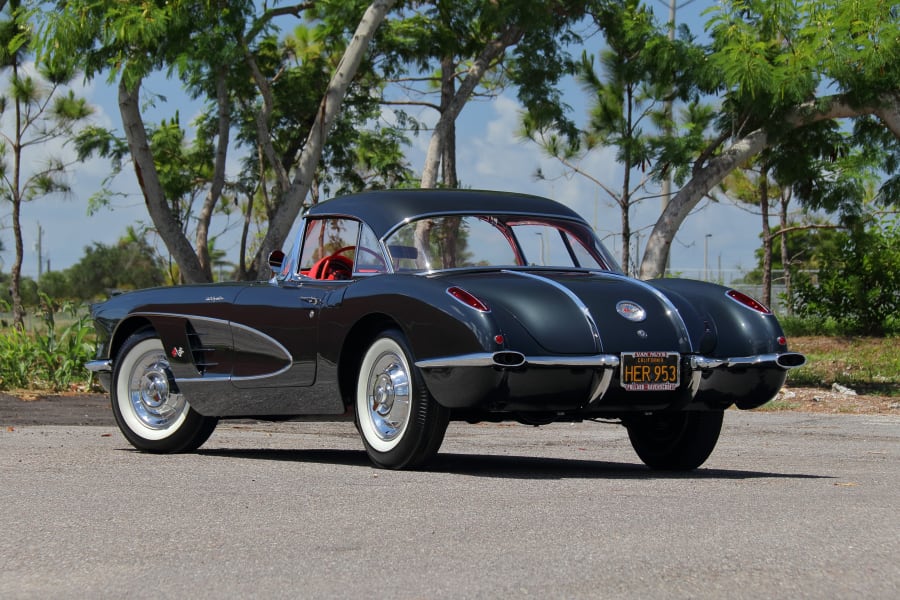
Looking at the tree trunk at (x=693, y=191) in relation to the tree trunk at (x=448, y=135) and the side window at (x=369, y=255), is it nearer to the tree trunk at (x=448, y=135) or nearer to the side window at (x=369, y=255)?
the tree trunk at (x=448, y=135)

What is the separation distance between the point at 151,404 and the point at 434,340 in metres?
3.03

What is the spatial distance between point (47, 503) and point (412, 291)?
2204 millimetres

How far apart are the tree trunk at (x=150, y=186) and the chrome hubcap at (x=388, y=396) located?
13.8 metres

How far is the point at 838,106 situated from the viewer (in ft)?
66.3

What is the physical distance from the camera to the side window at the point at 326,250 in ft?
28.1

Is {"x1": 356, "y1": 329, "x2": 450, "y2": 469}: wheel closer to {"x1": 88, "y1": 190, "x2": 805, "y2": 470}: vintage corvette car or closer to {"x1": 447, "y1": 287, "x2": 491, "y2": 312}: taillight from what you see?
{"x1": 88, "y1": 190, "x2": 805, "y2": 470}: vintage corvette car

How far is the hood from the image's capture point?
22.5 ft

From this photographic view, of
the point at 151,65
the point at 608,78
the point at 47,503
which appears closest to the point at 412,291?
the point at 47,503

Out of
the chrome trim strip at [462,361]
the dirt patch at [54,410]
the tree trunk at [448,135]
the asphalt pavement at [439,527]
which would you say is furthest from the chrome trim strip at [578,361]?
the tree trunk at [448,135]

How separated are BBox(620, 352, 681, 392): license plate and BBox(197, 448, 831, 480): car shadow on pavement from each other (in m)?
0.72

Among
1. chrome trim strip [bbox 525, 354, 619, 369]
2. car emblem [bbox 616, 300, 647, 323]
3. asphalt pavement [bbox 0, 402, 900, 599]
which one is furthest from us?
car emblem [bbox 616, 300, 647, 323]

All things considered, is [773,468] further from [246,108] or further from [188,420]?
[246,108]

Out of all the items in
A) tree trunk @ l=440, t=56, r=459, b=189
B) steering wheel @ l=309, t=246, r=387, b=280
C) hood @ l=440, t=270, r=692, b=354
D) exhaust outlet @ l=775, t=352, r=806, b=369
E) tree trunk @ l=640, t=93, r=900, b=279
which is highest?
tree trunk @ l=440, t=56, r=459, b=189

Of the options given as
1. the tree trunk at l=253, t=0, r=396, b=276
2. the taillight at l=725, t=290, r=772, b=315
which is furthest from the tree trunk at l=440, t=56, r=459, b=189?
the taillight at l=725, t=290, r=772, b=315
